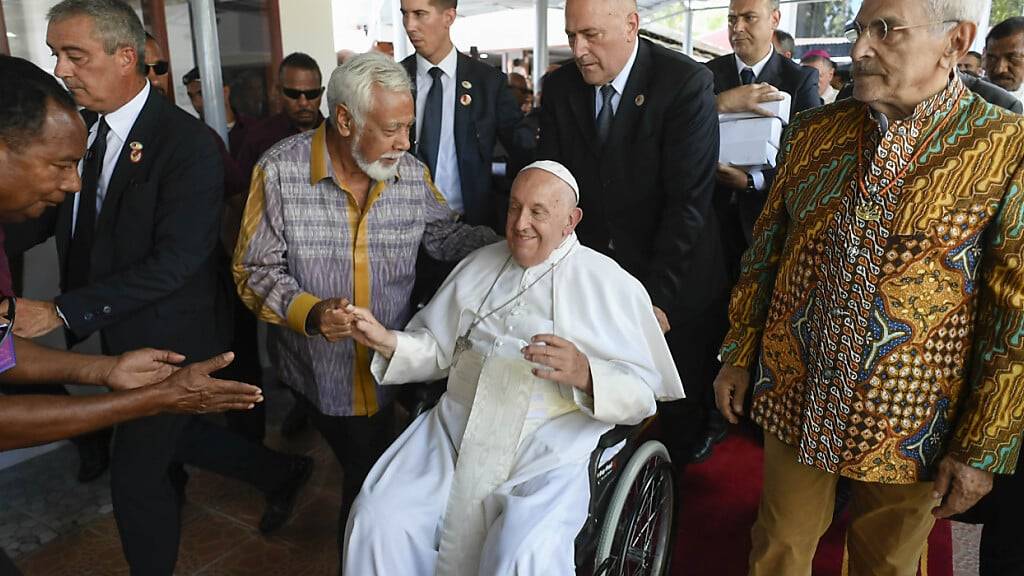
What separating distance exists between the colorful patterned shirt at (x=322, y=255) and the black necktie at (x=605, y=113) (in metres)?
0.68

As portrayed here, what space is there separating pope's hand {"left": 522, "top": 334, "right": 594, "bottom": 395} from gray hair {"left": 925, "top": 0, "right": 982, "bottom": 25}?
1.13m

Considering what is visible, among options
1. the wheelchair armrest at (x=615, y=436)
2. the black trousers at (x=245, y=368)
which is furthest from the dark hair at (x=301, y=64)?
the wheelchair armrest at (x=615, y=436)

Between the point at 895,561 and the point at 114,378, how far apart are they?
6.82 ft

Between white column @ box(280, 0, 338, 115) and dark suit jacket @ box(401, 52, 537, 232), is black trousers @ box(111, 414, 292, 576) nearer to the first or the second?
dark suit jacket @ box(401, 52, 537, 232)

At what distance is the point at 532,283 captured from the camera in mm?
2297

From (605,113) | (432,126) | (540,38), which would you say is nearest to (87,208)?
(432,126)

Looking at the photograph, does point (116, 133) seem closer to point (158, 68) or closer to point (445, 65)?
point (445, 65)

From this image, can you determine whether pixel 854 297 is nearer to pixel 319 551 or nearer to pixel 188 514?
pixel 319 551

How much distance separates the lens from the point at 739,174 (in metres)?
2.87

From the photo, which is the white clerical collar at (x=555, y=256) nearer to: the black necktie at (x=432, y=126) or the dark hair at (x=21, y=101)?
the black necktie at (x=432, y=126)

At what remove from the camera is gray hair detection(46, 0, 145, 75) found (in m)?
2.20

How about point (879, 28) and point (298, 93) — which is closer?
point (879, 28)

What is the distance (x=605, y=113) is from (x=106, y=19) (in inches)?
64.2

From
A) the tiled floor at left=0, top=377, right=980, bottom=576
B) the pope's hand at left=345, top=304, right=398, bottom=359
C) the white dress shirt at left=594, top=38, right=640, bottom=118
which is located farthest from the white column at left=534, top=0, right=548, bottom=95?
the pope's hand at left=345, top=304, right=398, bottom=359
